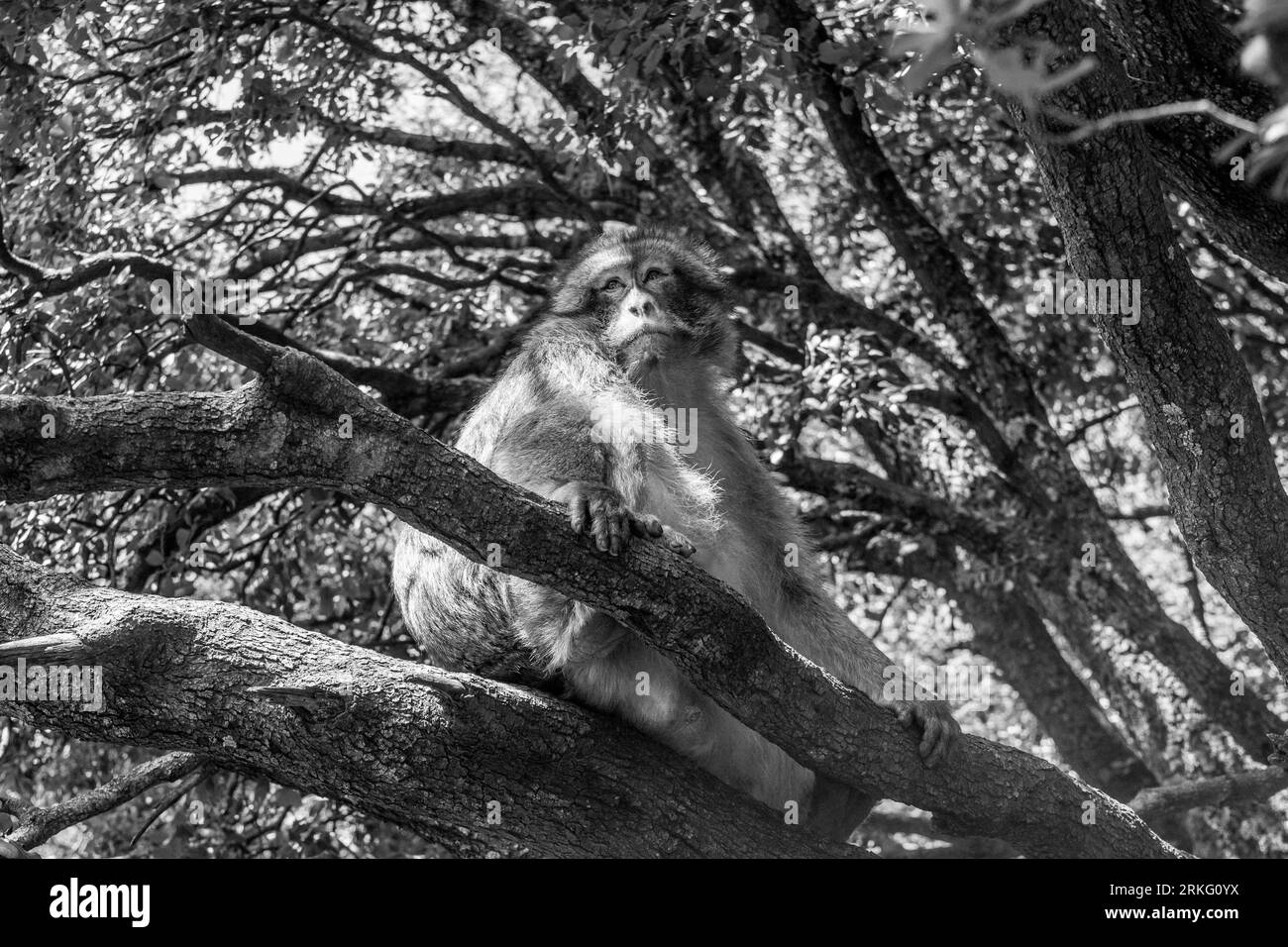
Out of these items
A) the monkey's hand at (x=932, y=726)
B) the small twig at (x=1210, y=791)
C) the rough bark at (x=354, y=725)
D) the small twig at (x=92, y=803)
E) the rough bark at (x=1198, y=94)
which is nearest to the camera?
the rough bark at (x=354, y=725)

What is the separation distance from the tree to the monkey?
0.25m

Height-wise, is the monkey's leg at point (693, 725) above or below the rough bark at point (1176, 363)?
below

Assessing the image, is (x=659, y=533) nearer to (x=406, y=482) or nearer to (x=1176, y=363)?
(x=406, y=482)

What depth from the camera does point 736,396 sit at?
956 cm

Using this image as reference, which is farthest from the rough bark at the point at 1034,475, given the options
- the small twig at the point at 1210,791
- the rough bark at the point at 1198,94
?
the rough bark at the point at 1198,94

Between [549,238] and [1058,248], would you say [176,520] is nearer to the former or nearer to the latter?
[549,238]

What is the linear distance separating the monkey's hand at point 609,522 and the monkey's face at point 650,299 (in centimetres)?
169

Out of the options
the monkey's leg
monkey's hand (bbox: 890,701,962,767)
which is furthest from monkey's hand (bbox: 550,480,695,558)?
monkey's hand (bbox: 890,701,962,767)

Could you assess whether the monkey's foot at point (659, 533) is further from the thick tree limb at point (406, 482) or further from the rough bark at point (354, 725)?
the rough bark at point (354, 725)

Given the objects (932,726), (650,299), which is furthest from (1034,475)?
(932,726)

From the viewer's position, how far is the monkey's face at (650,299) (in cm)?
618

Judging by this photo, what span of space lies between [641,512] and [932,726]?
1366 millimetres

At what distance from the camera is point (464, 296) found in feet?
30.6
